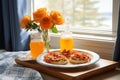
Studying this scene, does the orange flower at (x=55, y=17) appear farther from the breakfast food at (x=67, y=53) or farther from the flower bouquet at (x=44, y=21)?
the breakfast food at (x=67, y=53)

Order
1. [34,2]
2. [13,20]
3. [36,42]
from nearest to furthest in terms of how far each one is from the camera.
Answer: [36,42] → [13,20] → [34,2]

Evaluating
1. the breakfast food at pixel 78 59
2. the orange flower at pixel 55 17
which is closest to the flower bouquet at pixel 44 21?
the orange flower at pixel 55 17

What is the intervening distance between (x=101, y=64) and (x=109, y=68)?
0.17 ft

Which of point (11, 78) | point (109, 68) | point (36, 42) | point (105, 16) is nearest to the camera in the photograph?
point (11, 78)

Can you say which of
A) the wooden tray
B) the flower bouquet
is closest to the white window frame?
the wooden tray

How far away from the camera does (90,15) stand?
1.95 m

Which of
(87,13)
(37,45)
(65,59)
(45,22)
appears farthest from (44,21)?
(87,13)

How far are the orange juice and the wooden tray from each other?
0.09 m

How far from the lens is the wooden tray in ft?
4.01

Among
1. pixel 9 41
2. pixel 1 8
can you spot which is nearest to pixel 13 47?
pixel 9 41

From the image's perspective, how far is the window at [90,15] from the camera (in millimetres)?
1787

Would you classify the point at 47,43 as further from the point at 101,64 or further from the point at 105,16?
the point at 105,16

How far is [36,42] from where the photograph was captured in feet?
5.01

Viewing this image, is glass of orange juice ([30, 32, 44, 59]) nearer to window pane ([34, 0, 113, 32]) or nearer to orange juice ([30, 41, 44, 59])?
orange juice ([30, 41, 44, 59])
